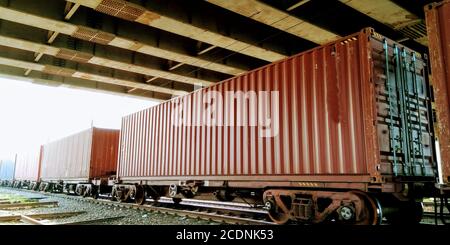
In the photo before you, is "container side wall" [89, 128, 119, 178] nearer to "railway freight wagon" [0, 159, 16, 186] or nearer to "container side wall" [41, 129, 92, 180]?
"container side wall" [41, 129, 92, 180]

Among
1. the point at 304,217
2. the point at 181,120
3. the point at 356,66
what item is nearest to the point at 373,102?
the point at 356,66

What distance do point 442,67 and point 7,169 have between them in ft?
133

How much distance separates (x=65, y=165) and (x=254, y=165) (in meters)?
14.7

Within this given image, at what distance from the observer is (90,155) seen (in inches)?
598

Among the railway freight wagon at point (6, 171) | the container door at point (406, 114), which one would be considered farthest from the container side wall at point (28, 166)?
the container door at point (406, 114)

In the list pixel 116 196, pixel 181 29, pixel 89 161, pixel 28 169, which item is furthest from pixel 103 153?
pixel 28 169

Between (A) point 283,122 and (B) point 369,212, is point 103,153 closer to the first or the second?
(A) point 283,122

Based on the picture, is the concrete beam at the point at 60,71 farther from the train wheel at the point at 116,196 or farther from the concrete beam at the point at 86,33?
the train wheel at the point at 116,196

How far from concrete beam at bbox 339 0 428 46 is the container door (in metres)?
2.31

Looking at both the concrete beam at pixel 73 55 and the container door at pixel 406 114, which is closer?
the container door at pixel 406 114

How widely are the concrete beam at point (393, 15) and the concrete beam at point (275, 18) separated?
4.59 ft

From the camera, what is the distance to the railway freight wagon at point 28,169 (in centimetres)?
2457

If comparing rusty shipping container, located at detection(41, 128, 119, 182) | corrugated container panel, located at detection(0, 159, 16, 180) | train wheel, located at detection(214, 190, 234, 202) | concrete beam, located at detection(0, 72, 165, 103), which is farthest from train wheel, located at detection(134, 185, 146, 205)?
corrugated container panel, located at detection(0, 159, 16, 180)

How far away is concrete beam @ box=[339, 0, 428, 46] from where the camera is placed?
27.7 feet
